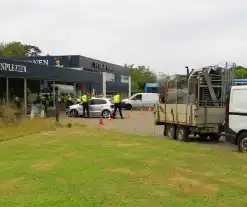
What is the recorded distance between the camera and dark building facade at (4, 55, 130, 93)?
131ft

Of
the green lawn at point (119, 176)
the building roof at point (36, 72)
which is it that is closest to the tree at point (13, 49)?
the building roof at point (36, 72)

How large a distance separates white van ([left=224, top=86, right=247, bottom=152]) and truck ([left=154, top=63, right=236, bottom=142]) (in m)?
1.71

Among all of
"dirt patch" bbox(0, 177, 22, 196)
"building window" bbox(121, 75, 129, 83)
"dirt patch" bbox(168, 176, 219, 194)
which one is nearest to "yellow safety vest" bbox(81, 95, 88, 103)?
"dirt patch" bbox(0, 177, 22, 196)

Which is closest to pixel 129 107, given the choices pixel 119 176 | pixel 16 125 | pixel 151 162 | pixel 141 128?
pixel 141 128

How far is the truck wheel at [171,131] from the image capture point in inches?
550

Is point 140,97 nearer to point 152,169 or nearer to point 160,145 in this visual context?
point 160,145

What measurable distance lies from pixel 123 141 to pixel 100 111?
45.7 feet

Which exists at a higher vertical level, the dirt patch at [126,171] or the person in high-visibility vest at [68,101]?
the person in high-visibility vest at [68,101]

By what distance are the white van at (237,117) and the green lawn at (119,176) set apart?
3.38 ft

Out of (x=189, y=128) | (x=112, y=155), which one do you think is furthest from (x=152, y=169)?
(x=189, y=128)

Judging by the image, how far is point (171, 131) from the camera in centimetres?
1412

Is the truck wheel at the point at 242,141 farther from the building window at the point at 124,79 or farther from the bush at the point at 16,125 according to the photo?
the building window at the point at 124,79

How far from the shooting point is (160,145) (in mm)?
10938

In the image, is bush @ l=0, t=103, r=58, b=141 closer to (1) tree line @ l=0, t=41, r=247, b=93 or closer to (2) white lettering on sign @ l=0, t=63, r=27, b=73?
(2) white lettering on sign @ l=0, t=63, r=27, b=73
